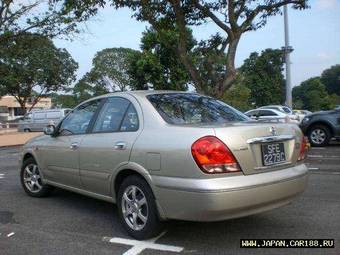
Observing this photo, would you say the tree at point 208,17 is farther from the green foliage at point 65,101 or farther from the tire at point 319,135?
the green foliage at point 65,101

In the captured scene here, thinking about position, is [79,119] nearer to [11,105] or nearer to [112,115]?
[112,115]

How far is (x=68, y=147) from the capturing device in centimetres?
632

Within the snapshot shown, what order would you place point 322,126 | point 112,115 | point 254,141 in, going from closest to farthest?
point 254,141 < point 112,115 < point 322,126

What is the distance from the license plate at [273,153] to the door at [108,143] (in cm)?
135

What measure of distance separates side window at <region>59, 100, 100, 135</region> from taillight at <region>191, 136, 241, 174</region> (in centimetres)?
210

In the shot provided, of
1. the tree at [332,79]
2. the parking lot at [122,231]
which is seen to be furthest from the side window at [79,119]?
the tree at [332,79]

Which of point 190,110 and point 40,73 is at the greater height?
point 40,73

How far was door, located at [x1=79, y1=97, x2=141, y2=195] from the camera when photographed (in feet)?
17.5

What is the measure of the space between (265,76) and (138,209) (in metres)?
60.0

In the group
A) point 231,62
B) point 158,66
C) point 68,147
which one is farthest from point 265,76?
point 68,147

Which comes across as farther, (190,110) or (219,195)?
(190,110)

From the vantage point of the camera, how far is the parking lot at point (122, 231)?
4.83 m

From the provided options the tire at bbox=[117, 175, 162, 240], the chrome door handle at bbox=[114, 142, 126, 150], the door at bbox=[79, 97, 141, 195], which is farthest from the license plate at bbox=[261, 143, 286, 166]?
the chrome door handle at bbox=[114, 142, 126, 150]

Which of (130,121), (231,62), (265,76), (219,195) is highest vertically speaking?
(265,76)
